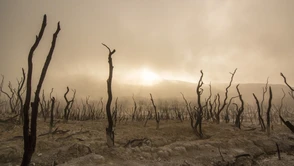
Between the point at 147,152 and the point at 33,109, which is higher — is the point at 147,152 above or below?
below

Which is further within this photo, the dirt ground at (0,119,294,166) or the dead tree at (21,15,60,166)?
the dirt ground at (0,119,294,166)

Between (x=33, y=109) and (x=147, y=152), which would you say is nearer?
(x=33, y=109)

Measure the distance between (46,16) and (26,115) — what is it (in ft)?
7.02

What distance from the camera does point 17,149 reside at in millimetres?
8609

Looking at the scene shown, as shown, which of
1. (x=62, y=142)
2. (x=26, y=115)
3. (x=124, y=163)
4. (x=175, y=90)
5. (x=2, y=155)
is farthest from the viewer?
(x=175, y=90)

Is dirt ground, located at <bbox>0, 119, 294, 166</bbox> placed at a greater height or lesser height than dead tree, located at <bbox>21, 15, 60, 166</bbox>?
lesser

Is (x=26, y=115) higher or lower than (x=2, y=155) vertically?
higher

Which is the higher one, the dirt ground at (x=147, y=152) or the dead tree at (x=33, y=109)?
the dead tree at (x=33, y=109)

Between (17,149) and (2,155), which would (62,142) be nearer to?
(17,149)

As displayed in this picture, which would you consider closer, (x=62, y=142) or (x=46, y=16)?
(x=46, y=16)

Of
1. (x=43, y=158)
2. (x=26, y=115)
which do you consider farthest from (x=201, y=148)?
(x=26, y=115)

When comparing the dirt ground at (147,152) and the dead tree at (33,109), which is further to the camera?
the dirt ground at (147,152)

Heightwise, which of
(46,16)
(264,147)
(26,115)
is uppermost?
(46,16)

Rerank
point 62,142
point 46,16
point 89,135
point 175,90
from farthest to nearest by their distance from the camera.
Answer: point 175,90
point 89,135
point 62,142
point 46,16
